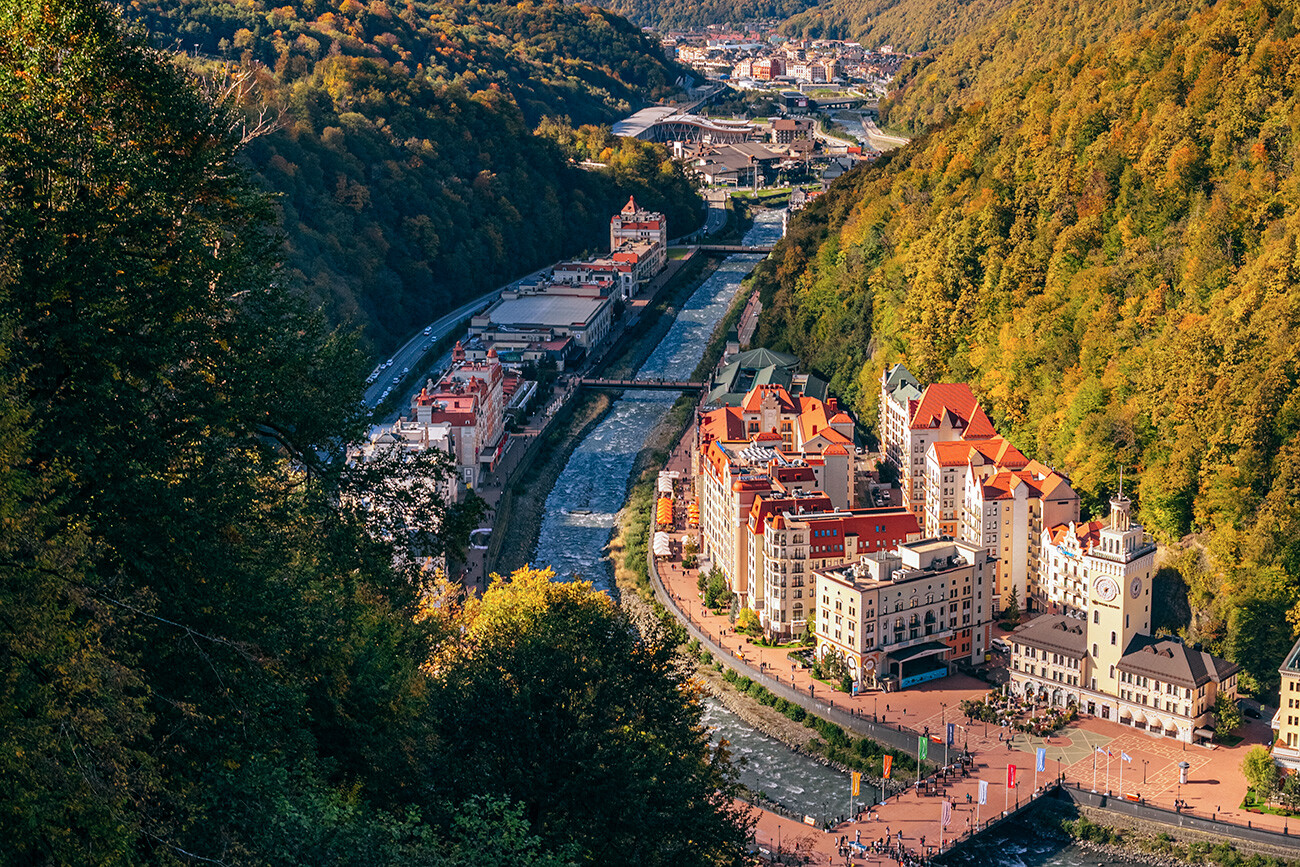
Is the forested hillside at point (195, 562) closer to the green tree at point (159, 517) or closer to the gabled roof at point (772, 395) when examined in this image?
the green tree at point (159, 517)

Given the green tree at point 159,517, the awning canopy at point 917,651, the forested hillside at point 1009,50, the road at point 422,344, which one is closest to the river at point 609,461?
the road at point 422,344

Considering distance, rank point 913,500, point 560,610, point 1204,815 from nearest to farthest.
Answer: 1. point 560,610
2. point 1204,815
3. point 913,500

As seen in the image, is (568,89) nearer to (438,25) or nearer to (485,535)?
(438,25)

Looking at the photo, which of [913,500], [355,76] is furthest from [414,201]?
[913,500]

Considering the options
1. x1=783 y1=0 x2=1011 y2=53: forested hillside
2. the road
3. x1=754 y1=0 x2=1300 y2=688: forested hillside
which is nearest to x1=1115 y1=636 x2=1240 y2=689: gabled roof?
x1=754 y1=0 x2=1300 y2=688: forested hillside

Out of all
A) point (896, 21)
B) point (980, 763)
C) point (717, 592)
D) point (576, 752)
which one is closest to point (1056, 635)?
point (980, 763)

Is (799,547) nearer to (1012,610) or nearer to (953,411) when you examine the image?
(1012,610)

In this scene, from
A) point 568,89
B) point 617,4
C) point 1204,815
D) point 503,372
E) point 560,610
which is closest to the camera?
point 560,610
